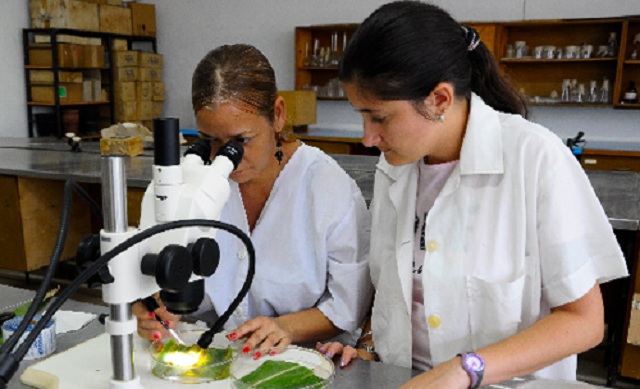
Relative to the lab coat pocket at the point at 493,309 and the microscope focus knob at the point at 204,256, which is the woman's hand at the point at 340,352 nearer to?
the lab coat pocket at the point at 493,309

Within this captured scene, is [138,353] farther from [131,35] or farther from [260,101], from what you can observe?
[131,35]

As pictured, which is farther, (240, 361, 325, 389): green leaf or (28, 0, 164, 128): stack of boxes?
(28, 0, 164, 128): stack of boxes

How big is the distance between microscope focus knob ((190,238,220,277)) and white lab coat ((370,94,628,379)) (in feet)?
1.87

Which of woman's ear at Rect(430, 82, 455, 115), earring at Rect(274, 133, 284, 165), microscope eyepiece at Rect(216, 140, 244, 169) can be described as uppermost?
woman's ear at Rect(430, 82, 455, 115)

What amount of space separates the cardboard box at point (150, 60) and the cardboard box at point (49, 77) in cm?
79

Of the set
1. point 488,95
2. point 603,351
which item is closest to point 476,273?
point 488,95

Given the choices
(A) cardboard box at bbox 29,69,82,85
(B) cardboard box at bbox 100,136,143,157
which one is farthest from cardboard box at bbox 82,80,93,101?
(B) cardboard box at bbox 100,136,143,157

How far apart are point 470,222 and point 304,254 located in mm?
415

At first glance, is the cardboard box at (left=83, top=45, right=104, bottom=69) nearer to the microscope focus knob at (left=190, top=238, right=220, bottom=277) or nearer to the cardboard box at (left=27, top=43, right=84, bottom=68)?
the cardboard box at (left=27, top=43, right=84, bottom=68)

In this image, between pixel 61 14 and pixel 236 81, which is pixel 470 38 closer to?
pixel 236 81

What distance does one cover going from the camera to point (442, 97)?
108cm

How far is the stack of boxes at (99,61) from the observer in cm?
556

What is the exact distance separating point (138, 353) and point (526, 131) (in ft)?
2.67

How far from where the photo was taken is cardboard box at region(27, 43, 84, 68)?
5512mm
